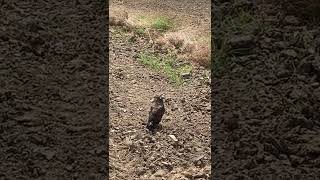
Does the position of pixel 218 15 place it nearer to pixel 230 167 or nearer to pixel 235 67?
pixel 235 67

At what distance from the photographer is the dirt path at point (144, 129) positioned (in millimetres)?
7902

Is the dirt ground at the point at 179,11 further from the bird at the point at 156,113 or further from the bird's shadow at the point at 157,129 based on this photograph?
the bird's shadow at the point at 157,129

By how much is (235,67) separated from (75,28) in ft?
10.1

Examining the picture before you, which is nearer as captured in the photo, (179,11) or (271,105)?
(271,105)

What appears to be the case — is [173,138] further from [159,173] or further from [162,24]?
[162,24]

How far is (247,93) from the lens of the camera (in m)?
8.48

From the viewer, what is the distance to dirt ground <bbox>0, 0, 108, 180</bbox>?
7652mm

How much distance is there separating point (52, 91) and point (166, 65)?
8.64ft

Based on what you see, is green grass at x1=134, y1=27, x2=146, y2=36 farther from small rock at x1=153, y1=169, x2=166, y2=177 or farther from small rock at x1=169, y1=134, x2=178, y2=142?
small rock at x1=153, y1=169, x2=166, y2=177

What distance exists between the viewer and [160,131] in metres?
8.67

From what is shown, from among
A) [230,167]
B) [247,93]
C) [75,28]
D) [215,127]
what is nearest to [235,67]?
[247,93]

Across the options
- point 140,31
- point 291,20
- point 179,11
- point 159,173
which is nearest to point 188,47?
point 140,31

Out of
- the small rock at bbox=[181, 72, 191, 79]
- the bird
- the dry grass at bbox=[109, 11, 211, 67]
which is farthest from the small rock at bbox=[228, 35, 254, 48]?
the bird

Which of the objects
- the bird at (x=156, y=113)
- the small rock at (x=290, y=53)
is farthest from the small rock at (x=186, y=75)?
the small rock at (x=290, y=53)
